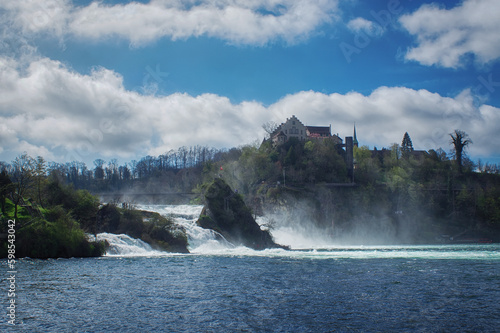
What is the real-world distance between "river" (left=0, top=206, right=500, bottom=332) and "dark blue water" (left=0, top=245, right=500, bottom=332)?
6 centimetres

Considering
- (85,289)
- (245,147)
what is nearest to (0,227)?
(85,289)

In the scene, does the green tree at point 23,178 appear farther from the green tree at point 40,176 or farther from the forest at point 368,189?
the forest at point 368,189

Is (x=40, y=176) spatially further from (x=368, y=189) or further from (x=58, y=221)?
(x=368, y=189)

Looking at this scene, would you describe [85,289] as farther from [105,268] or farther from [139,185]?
[139,185]

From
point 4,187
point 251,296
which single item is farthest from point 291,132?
point 251,296

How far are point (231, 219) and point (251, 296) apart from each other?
133 ft

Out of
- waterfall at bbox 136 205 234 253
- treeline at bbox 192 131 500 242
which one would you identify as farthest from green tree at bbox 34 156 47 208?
treeline at bbox 192 131 500 242

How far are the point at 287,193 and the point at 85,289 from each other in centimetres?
7250

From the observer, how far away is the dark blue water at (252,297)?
19.1m

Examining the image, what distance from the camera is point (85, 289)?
26.2 meters

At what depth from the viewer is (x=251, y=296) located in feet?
82.9

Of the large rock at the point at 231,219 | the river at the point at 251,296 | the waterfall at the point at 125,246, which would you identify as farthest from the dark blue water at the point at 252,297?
the large rock at the point at 231,219

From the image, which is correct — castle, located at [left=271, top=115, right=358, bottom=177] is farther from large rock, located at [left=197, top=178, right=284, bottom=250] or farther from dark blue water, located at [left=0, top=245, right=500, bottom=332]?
dark blue water, located at [left=0, top=245, right=500, bottom=332]

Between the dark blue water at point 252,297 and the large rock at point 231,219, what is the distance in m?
25.5
